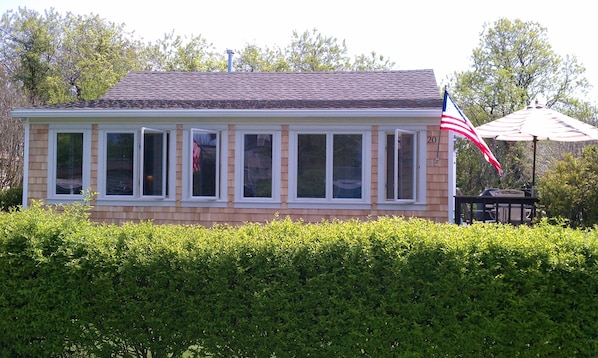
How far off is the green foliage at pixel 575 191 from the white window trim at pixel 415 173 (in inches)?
83.6

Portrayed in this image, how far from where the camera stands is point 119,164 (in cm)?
1155

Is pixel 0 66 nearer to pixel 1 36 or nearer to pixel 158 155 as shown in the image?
pixel 1 36

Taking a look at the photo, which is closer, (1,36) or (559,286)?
(559,286)

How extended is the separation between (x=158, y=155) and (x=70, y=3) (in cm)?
2426


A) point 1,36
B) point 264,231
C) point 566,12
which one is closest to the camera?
point 264,231

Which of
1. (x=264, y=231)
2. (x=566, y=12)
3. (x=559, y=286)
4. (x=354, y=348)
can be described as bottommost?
(x=354, y=348)

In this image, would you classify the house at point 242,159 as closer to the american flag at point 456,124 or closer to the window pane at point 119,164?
the window pane at point 119,164

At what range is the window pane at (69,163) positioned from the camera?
457 inches

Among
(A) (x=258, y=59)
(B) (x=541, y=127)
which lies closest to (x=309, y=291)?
(B) (x=541, y=127)

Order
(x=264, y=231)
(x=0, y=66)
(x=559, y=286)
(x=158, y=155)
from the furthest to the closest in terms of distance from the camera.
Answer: (x=0, y=66)
(x=158, y=155)
(x=264, y=231)
(x=559, y=286)

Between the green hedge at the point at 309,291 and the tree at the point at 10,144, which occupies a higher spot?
the tree at the point at 10,144

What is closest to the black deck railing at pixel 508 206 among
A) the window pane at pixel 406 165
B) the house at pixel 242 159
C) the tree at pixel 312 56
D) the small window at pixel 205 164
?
the house at pixel 242 159

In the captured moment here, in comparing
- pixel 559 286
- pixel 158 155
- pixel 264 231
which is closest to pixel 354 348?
pixel 264 231

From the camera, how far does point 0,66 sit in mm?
29250
